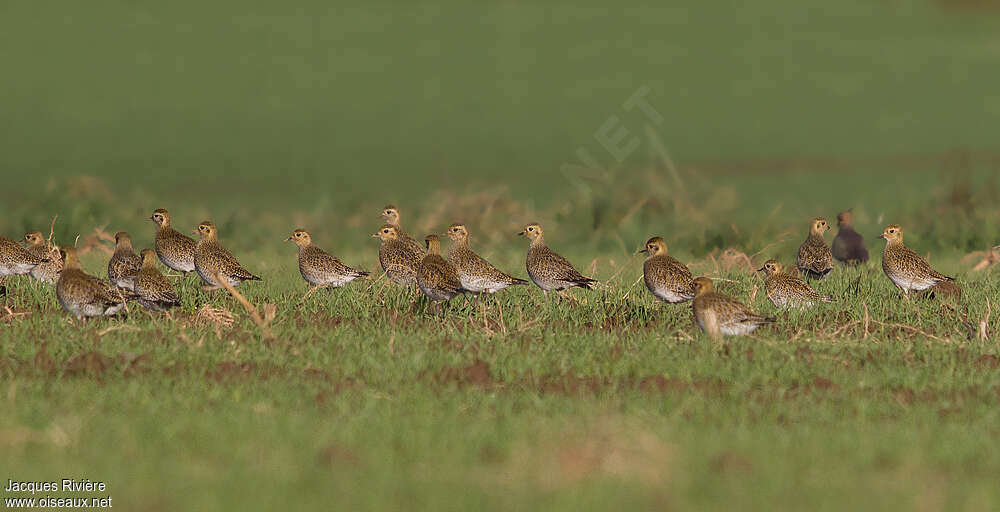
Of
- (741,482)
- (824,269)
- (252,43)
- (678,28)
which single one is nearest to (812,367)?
(741,482)

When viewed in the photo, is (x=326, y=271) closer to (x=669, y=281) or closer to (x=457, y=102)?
(x=669, y=281)

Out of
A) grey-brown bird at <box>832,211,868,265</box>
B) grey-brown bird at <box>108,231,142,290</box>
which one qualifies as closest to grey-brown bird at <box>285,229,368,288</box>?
grey-brown bird at <box>108,231,142,290</box>

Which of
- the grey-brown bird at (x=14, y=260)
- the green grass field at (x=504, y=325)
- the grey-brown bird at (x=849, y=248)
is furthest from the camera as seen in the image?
the grey-brown bird at (x=849, y=248)

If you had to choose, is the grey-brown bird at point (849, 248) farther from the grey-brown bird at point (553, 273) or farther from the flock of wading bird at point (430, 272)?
the grey-brown bird at point (553, 273)

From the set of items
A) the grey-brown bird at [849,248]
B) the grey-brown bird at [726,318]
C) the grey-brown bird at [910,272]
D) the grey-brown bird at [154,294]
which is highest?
the grey-brown bird at [849,248]

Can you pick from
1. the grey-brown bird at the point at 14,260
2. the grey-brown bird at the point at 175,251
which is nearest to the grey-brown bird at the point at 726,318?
the grey-brown bird at the point at 175,251

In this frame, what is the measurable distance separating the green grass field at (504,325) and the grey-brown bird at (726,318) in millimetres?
161

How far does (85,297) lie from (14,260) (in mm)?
2865

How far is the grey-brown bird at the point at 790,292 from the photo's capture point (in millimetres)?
12833

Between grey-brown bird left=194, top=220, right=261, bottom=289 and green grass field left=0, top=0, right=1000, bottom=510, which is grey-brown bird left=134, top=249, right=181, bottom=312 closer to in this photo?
green grass field left=0, top=0, right=1000, bottom=510

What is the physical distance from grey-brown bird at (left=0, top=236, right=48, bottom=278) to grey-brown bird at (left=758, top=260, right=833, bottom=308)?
7.66m

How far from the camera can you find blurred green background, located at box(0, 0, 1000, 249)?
123 feet

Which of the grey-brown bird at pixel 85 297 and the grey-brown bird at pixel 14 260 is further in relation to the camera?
the grey-brown bird at pixel 14 260

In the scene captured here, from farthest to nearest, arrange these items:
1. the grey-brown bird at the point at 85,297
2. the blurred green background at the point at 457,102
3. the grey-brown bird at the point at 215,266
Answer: the blurred green background at the point at 457,102 → the grey-brown bird at the point at 215,266 → the grey-brown bird at the point at 85,297
